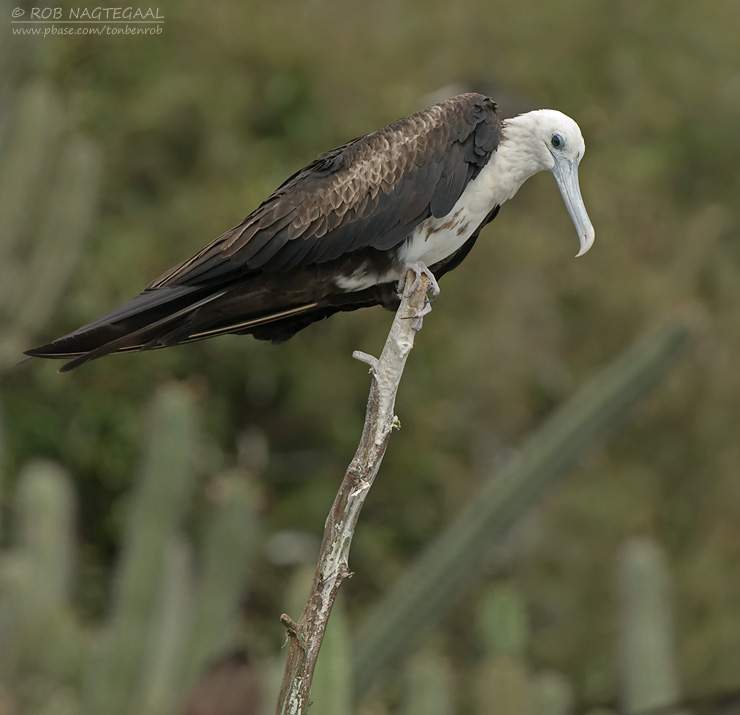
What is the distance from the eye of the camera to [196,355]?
1208cm

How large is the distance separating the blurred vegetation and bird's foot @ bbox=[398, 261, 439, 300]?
7290mm

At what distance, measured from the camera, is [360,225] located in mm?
3826

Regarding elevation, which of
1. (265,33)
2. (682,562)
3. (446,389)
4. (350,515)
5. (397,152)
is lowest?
(350,515)

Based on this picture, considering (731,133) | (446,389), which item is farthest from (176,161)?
(731,133)

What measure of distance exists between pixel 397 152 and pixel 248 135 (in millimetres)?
9543

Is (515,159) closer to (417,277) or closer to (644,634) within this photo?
(417,277)

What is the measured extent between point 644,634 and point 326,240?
12.8 feet

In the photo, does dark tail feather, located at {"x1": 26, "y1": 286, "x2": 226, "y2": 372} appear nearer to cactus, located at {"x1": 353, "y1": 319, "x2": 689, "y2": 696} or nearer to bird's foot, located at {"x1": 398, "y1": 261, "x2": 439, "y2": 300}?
bird's foot, located at {"x1": 398, "y1": 261, "x2": 439, "y2": 300}

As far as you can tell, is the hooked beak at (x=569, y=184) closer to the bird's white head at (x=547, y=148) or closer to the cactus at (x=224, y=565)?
the bird's white head at (x=547, y=148)

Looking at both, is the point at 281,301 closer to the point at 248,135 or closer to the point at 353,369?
the point at 353,369

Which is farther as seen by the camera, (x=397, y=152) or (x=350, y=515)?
(x=397, y=152)

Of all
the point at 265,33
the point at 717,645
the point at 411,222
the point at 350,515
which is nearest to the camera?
the point at 350,515

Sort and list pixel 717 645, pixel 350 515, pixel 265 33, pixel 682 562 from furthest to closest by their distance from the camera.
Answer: pixel 265 33, pixel 682 562, pixel 717 645, pixel 350 515

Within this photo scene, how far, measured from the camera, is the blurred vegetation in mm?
11531
